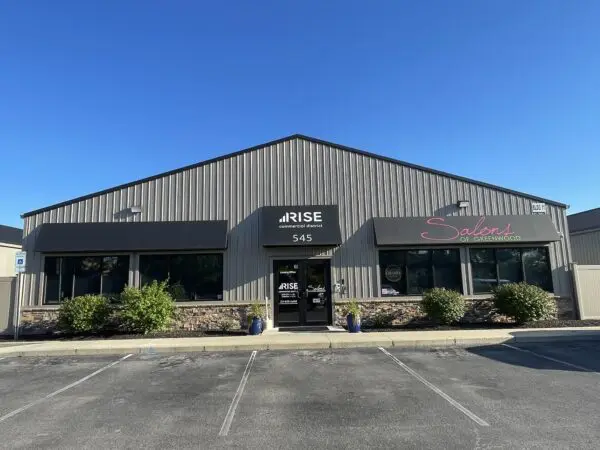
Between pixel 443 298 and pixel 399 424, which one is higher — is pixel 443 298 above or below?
above

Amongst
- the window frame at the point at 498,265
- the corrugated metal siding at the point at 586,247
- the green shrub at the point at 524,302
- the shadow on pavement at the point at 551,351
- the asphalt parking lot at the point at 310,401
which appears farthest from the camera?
the corrugated metal siding at the point at 586,247

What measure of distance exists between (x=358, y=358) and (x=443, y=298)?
5.44 m

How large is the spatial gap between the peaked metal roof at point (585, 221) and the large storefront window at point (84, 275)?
24881mm

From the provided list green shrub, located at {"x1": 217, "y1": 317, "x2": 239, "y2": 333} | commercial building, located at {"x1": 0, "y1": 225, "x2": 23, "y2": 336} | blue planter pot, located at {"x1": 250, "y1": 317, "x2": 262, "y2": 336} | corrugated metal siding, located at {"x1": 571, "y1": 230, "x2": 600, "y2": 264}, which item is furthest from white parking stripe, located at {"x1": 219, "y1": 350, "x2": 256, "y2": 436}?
corrugated metal siding, located at {"x1": 571, "y1": 230, "x2": 600, "y2": 264}

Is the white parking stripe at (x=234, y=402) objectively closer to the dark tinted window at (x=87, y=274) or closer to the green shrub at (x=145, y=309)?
the green shrub at (x=145, y=309)

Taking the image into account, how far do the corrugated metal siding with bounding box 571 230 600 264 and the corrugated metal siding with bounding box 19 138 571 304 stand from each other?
9.91 meters

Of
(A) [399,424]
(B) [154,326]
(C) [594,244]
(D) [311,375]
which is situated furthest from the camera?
(C) [594,244]

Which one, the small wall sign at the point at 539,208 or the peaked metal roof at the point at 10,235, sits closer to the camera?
the small wall sign at the point at 539,208

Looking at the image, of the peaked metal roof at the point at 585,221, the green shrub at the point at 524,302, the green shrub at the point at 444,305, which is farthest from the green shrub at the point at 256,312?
the peaked metal roof at the point at 585,221

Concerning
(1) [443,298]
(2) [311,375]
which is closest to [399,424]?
(2) [311,375]

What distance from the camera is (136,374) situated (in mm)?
8727

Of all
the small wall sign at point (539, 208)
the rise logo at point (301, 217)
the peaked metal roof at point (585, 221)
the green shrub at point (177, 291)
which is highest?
the peaked metal roof at point (585, 221)

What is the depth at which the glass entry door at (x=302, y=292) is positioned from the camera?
15.0 m

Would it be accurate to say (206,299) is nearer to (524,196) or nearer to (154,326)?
(154,326)
